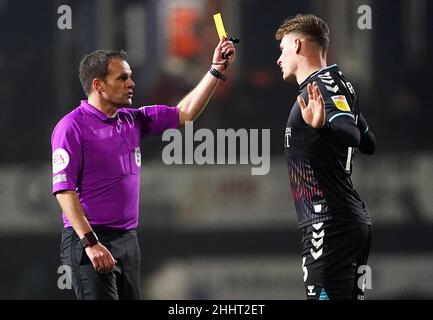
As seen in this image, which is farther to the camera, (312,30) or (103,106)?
(103,106)

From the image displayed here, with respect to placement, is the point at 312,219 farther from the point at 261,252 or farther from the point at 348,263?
the point at 261,252

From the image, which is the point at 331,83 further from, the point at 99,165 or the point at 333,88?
the point at 99,165

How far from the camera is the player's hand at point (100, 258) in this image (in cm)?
336

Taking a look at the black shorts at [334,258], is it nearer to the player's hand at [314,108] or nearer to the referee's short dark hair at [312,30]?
the player's hand at [314,108]

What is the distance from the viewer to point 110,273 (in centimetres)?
346

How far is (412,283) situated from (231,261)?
1.49 metres

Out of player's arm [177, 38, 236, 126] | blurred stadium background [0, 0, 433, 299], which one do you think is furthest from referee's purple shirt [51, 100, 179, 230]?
blurred stadium background [0, 0, 433, 299]

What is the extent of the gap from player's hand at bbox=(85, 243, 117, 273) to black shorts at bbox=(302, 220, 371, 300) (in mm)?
703

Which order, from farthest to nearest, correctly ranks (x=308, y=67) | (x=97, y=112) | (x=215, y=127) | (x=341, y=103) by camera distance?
(x=215, y=127), (x=97, y=112), (x=308, y=67), (x=341, y=103)

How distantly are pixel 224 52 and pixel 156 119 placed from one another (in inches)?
15.0

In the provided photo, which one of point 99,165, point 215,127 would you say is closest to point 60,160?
point 99,165

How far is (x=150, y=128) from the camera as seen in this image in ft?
12.5

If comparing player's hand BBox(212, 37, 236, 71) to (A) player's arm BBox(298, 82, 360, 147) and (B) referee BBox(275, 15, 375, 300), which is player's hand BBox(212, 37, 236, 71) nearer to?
(B) referee BBox(275, 15, 375, 300)

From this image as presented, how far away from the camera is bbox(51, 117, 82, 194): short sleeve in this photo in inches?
135
